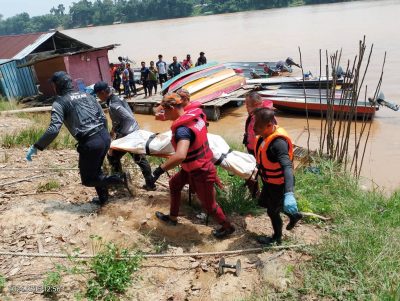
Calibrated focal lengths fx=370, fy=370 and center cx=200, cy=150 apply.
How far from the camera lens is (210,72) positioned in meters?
13.6

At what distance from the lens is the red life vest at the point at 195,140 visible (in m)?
3.18

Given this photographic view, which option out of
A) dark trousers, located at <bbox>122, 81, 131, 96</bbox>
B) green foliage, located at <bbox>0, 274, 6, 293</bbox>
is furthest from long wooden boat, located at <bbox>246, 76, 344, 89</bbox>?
green foliage, located at <bbox>0, 274, 6, 293</bbox>

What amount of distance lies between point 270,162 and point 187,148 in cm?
72

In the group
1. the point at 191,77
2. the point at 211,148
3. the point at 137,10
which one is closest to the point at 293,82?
the point at 191,77

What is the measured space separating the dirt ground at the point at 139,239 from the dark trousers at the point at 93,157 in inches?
14.8

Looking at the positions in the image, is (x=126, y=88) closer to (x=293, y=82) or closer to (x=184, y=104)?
(x=293, y=82)

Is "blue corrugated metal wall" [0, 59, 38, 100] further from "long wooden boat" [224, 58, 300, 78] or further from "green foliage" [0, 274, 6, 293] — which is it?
"green foliage" [0, 274, 6, 293]

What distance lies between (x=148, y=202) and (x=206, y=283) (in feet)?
4.95

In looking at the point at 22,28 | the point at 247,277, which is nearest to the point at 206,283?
the point at 247,277

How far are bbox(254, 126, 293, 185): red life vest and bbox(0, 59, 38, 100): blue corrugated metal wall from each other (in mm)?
12217

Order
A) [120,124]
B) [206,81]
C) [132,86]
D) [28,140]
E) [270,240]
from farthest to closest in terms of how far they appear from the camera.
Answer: [132,86] < [206,81] < [28,140] < [120,124] < [270,240]

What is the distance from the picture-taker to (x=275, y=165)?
124 inches

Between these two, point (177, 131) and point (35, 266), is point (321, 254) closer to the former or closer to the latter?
point (177, 131)

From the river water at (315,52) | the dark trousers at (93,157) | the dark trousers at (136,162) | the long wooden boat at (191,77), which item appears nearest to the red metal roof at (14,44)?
the river water at (315,52)
